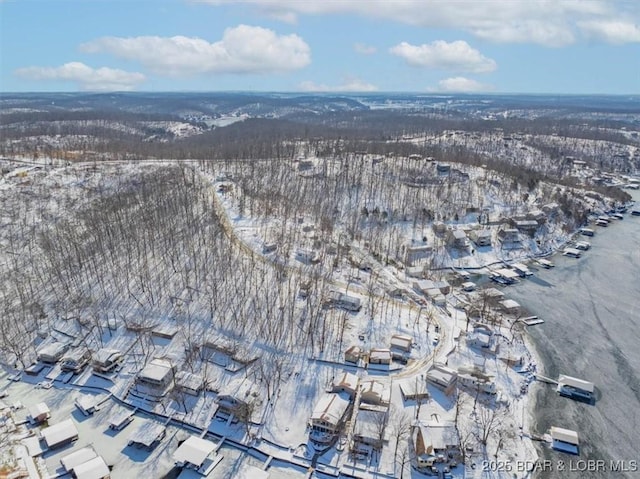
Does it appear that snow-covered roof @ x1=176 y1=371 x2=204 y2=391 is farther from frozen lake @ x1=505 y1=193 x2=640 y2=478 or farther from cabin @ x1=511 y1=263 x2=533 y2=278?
cabin @ x1=511 y1=263 x2=533 y2=278

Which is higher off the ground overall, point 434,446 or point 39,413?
point 434,446

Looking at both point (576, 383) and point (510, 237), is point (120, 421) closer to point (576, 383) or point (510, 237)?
point (576, 383)

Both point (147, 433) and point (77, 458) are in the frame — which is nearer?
point (77, 458)

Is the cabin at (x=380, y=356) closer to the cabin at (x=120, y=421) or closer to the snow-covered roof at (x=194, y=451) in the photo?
the snow-covered roof at (x=194, y=451)

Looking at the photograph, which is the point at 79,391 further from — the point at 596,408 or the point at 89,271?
the point at 596,408

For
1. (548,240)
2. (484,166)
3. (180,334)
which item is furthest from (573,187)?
(180,334)

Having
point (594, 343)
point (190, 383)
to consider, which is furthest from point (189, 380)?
point (594, 343)
